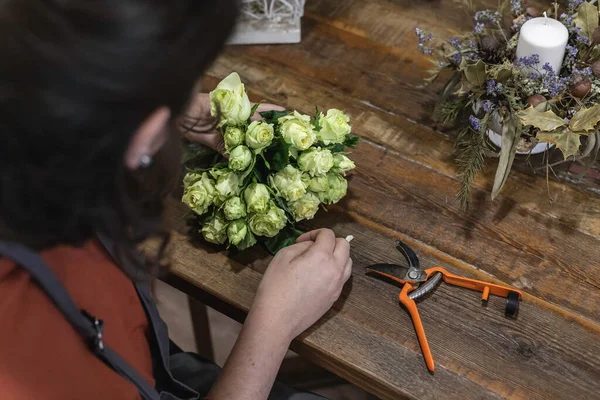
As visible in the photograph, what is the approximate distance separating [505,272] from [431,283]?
129 mm

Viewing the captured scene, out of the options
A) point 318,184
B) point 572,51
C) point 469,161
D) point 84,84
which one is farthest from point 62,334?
point 572,51

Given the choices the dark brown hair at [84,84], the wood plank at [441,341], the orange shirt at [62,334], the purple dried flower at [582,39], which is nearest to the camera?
the dark brown hair at [84,84]

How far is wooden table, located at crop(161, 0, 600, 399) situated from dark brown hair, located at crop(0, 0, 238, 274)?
538 millimetres

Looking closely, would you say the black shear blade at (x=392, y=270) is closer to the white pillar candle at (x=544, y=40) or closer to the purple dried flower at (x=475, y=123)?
the purple dried flower at (x=475, y=123)

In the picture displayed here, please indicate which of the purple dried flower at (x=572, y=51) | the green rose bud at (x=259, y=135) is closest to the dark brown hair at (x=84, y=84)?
the green rose bud at (x=259, y=135)

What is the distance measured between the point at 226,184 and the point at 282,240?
0.14 m

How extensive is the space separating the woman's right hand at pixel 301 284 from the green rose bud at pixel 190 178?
184 millimetres

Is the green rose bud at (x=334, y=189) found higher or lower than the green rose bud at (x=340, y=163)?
lower

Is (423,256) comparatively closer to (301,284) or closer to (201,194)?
(301,284)

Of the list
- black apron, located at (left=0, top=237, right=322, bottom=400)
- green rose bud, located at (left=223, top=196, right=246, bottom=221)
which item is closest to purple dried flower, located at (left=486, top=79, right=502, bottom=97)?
green rose bud, located at (left=223, top=196, right=246, bottom=221)

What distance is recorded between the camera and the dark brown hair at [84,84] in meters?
0.53

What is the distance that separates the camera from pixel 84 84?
20.9 inches

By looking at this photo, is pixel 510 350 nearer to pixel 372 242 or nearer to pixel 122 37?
pixel 372 242

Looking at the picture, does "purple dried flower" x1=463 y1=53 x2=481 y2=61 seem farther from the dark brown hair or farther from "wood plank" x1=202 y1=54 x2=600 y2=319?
the dark brown hair
